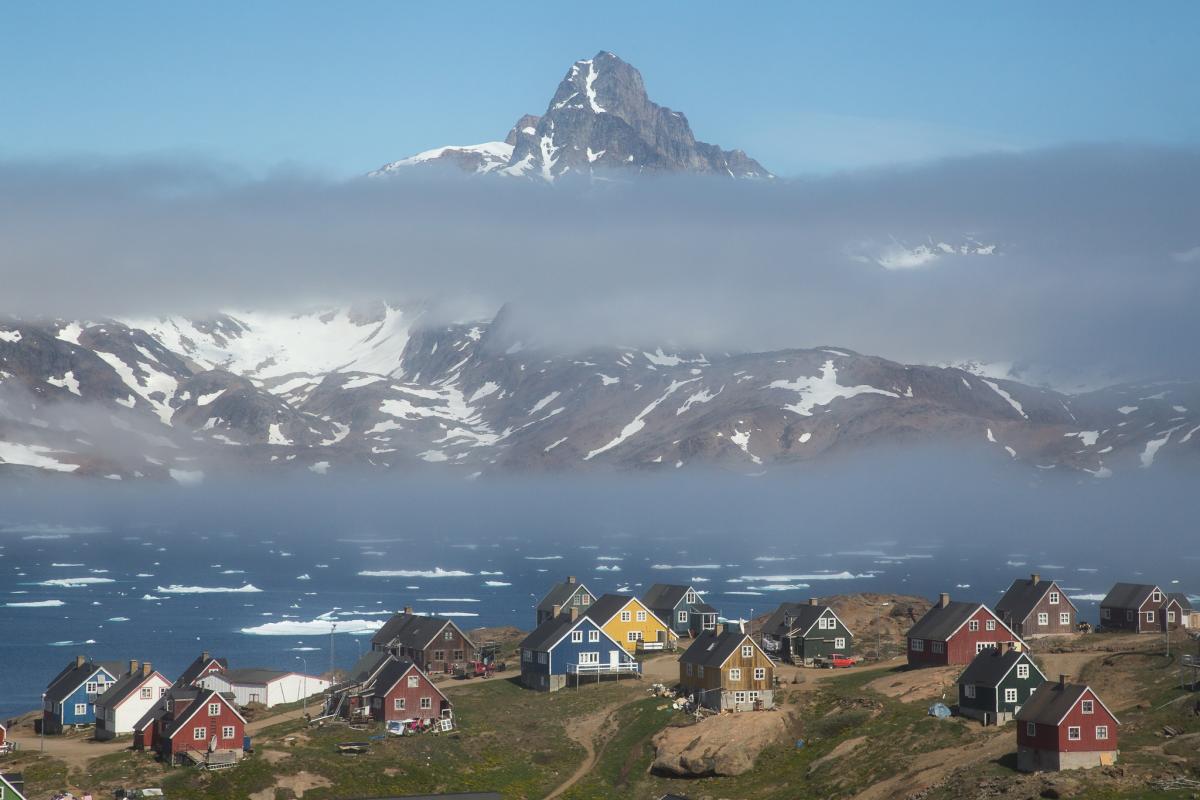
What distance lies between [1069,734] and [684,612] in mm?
50490

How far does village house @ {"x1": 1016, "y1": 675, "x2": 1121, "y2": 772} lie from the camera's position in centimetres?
6838

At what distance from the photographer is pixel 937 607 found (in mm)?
96562

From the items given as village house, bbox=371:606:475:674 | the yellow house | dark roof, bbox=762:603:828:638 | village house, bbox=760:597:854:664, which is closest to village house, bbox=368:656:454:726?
village house, bbox=371:606:475:674

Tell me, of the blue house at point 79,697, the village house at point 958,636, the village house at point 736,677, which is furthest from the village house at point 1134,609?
the blue house at point 79,697

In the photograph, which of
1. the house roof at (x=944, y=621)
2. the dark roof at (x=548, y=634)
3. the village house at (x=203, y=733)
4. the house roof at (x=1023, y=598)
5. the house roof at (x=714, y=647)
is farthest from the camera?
the house roof at (x=1023, y=598)

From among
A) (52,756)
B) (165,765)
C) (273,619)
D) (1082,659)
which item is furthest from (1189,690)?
(273,619)

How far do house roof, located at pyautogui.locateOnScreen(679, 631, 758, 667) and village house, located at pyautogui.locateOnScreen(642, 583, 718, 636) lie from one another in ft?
74.7

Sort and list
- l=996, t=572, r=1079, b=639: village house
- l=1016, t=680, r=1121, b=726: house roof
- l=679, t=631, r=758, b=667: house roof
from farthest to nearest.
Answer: l=996, t=572, r=1079, b=639: village house
l=679, t=631, r=758, b=667: house roof
l=1016, t=680, r=1121, b=726: house roof

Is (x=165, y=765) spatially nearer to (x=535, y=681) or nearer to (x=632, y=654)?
(x=535, y=681)

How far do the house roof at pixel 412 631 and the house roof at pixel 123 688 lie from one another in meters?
18.4

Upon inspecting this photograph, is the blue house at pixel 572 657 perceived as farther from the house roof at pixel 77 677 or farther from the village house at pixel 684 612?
the house roof at pixel 77 677

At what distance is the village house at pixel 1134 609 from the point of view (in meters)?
102

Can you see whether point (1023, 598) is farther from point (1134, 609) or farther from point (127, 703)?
point (127, 703)

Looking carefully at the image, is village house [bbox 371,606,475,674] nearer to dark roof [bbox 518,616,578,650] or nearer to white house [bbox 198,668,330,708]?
white house [bbox 198,668,330,708]
